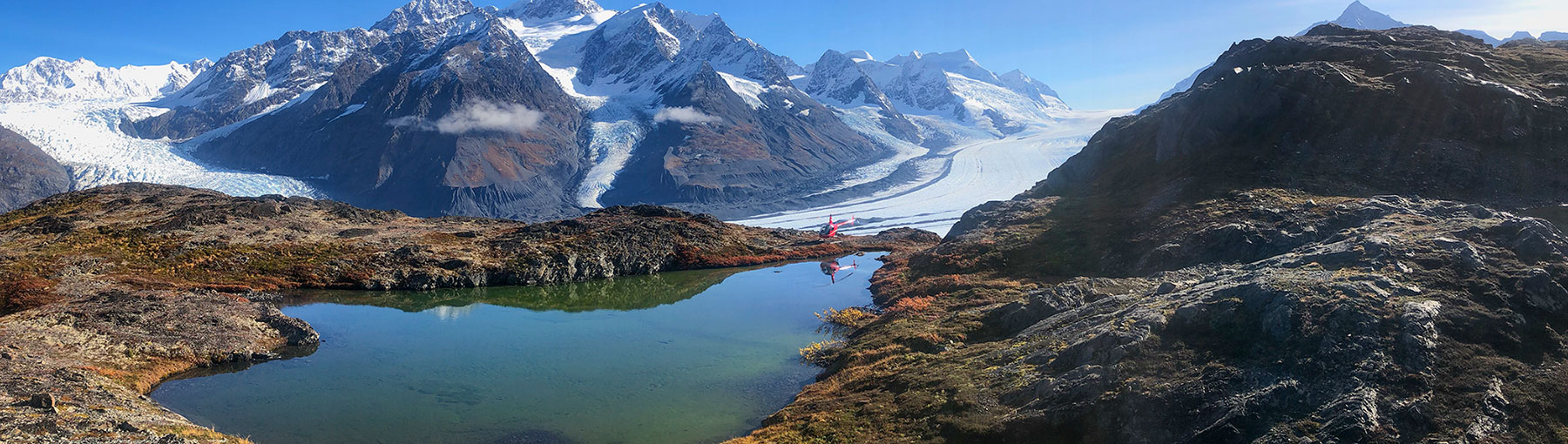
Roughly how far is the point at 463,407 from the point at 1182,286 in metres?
27.6

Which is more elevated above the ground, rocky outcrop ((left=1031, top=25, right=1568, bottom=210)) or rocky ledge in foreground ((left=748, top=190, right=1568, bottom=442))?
rocky outcrop ((left=1031, top=25, right=1568, bottom=210))

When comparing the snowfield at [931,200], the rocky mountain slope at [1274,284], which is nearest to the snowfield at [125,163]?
the snowfield at [931,200]

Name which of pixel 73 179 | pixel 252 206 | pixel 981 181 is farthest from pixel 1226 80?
pixel 73 179

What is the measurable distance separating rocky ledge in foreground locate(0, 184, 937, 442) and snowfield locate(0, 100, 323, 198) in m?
113

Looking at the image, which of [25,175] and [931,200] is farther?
[931,200]

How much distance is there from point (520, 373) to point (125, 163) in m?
214

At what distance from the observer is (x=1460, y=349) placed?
17.1m

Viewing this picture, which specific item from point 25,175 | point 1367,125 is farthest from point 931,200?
point 25,175

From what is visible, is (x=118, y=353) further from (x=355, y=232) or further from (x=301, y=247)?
(x=355, y=232)

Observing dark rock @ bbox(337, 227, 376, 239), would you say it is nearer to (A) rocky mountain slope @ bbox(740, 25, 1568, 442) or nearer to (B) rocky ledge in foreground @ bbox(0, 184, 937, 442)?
(B) rocky ledge in foreground @ bbox(0, 184, 937, 442)

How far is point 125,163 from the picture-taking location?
179 meters


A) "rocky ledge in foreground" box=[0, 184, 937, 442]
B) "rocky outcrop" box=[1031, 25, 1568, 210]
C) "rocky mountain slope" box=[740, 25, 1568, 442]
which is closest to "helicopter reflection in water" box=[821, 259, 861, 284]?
"rocky ledge in foreground" box=[0, 184, 937, 442]

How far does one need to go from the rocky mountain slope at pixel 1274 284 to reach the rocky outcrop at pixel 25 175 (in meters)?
213

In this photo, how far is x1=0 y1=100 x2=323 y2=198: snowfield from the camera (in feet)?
568
